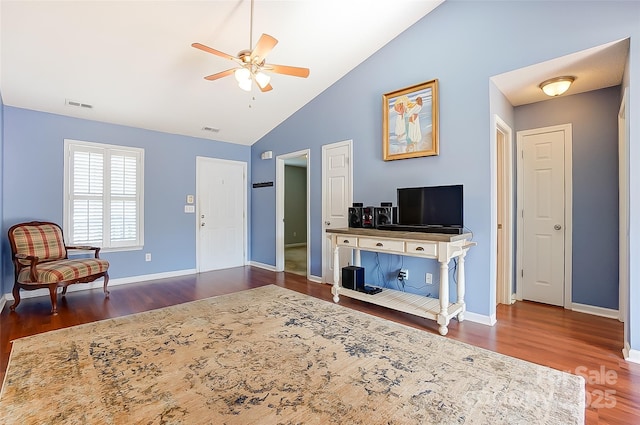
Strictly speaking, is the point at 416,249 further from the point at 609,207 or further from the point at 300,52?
the point at 300,52

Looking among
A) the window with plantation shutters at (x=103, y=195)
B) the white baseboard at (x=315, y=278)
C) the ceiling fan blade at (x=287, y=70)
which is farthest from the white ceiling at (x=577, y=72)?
the window with plantation shutters at (x=103, y=195)

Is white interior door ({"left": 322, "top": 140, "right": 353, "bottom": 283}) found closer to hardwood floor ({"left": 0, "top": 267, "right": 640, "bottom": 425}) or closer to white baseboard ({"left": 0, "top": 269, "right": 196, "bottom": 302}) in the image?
hardwood floor ({"left": 0, "top": 267, "right": 640, "bottom": 425})

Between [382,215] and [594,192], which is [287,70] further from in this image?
[594,192]

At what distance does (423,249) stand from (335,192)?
1.94 meters

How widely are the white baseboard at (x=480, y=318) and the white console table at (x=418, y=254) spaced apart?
11 centimetres

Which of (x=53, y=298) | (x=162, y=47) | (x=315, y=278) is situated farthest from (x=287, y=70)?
(x=53, y=298)

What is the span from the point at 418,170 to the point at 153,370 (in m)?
3.21

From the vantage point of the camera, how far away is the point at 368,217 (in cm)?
363

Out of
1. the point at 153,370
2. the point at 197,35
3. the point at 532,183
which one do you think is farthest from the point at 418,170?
the point at 153,370

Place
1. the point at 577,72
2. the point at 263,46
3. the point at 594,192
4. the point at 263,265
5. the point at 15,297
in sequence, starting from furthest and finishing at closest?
the point at 263,265, the point at 15,297, the point at 594,192, the point at 577,72, the point at 263,46

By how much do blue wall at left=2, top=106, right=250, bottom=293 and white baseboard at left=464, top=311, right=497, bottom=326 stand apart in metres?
4.45

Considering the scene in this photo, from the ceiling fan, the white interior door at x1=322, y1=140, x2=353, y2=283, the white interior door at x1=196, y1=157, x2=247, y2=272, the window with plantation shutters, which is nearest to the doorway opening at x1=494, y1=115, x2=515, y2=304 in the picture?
the white interior door at x1=322, y1=140, x2=353, y2=283

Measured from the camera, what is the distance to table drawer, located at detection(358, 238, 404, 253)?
10.0ft

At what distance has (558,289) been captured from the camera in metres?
3.53
